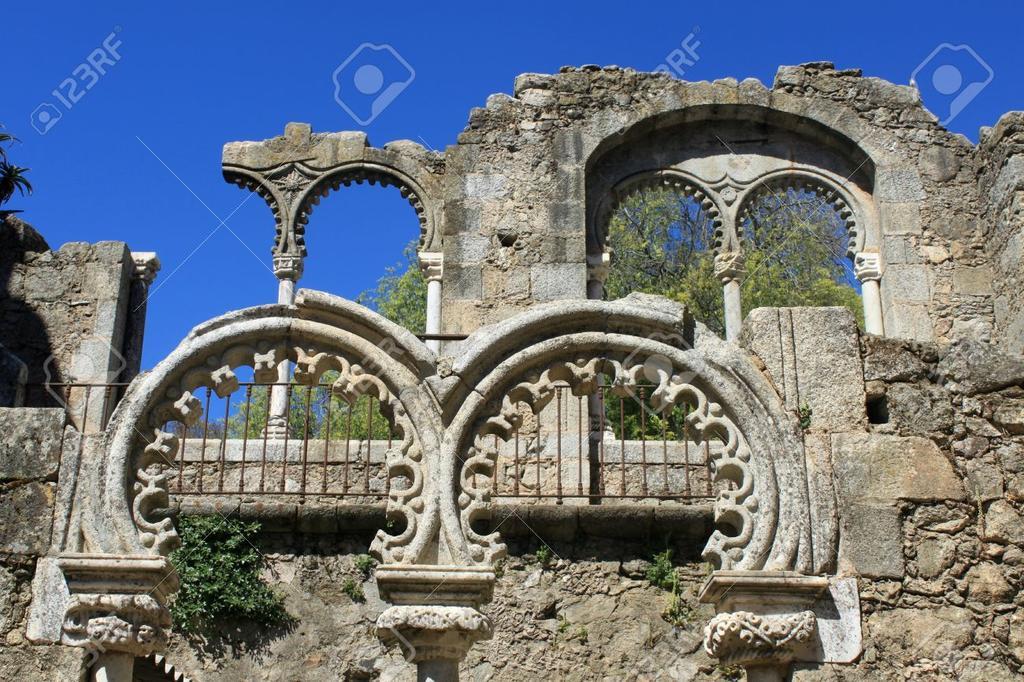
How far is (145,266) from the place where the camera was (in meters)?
12.7

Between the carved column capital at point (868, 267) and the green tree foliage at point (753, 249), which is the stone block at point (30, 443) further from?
the green tree foliage at point (753, 249)

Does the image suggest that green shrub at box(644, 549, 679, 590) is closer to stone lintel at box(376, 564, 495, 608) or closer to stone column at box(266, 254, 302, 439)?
stone lintel at box(376, 564, 495, 608)

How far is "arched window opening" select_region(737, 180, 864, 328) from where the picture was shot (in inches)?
797

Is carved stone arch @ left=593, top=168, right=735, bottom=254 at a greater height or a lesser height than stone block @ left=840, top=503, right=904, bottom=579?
greater

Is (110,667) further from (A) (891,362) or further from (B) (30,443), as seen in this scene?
(A) (891,362)

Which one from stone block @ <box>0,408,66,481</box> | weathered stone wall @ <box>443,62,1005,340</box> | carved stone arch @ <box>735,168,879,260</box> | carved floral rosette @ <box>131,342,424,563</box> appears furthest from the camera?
carved stone arch @ <box>735,168,879,260</box>

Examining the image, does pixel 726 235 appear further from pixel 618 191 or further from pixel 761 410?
pixel 761 410

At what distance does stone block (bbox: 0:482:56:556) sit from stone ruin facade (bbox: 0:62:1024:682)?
0.04 feet

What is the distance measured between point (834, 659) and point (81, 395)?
26.3ft

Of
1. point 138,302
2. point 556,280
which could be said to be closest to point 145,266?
point 138,302

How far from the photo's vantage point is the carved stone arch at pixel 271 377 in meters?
5.91

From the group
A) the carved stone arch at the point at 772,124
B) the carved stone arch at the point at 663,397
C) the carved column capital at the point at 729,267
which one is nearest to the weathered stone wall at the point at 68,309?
the carved stone arch at the point at 772,124

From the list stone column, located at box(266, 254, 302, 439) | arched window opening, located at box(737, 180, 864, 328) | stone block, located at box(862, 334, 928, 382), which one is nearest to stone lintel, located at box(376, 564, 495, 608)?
stone block, located at box(862, 334, 928, 382)

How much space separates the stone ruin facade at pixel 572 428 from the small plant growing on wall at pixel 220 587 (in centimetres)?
17
